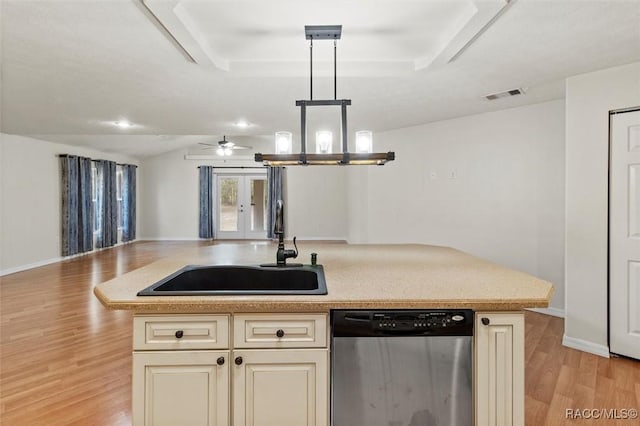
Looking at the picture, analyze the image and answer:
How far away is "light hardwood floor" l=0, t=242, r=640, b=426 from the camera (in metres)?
2.11

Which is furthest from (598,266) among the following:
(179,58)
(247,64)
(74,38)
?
(74,38)

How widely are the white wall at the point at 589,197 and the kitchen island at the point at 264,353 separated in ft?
6.30

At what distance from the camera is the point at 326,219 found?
9742mm

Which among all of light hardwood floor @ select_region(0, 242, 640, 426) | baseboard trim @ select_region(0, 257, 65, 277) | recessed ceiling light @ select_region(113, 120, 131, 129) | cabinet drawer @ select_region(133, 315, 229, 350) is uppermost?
recessed ceiling light @ select_region(113, 120, 131, 129)

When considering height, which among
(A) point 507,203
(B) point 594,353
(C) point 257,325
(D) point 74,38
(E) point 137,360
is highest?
(D) point 74,38

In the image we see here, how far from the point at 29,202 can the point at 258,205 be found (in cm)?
517

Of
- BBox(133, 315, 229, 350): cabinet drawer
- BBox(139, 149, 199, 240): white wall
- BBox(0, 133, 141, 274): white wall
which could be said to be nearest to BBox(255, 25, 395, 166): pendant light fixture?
BBox(133, 315, 229, 350): cabinet drawer

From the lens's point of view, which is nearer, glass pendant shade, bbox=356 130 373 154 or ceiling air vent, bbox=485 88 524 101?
glass pendant shade, bbox=356 130 373 154

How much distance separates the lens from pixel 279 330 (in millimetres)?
1488

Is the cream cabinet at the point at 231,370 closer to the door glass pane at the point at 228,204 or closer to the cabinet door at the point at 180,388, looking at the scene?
the cabinet door at the point at 180,388

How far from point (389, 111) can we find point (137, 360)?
12.5ft

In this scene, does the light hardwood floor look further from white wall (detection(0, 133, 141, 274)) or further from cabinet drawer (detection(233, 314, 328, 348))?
white wall (detection(0, 133, 141, 274))

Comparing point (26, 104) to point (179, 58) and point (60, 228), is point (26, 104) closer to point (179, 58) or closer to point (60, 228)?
point (179, 58)

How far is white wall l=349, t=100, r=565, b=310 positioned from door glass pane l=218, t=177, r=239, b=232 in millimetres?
5216
